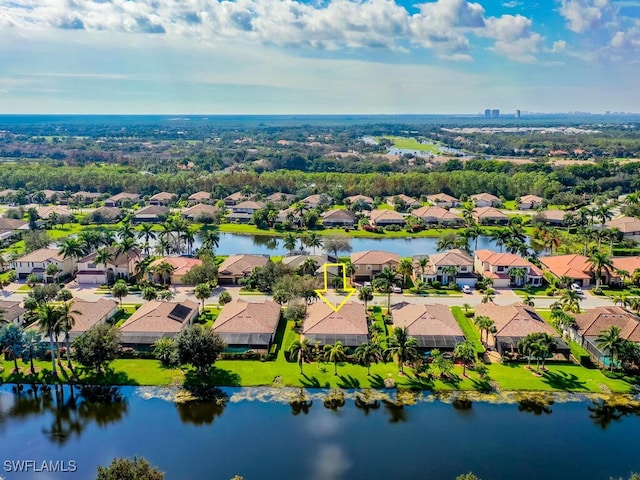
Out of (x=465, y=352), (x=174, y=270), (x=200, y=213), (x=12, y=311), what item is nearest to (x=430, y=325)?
(x=465, y=352)

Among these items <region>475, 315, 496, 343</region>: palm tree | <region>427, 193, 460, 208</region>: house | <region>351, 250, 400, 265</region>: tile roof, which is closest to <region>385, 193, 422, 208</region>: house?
<region>427, 193, 460, 208</region>: house

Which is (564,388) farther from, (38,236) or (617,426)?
(38,236)

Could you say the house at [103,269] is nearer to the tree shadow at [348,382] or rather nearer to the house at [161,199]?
the tree shadow at [348,382]

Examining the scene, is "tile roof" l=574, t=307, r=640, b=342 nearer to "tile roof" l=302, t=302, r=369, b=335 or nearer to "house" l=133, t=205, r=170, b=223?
"tile roof" l=302, t=302, r=369, b=335

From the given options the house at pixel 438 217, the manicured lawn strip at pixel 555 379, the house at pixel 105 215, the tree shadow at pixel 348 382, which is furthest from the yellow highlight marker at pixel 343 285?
the house at pixel 105 215

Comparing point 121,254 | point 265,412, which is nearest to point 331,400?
point 265,412

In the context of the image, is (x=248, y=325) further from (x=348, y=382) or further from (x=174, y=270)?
(x=174, y=270)
